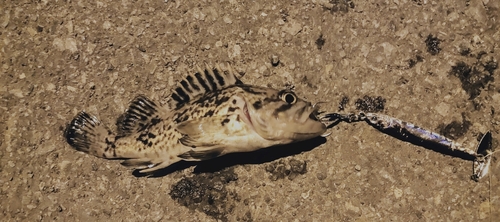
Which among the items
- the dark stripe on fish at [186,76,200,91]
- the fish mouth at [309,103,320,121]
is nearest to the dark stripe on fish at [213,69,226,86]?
the dark stripe on fish at [186,76,200,91]

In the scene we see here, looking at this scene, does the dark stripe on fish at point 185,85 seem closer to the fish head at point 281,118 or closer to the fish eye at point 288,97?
the fish head at point 281,118

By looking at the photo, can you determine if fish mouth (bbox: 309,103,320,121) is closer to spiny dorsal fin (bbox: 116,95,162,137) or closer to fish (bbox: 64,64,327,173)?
fish (bbox: 64,64,327,173)

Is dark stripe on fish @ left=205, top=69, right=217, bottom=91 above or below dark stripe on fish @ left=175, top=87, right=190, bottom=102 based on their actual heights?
above

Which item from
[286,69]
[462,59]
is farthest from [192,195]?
[462,59]

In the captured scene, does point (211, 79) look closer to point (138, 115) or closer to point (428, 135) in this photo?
point (138, 115)

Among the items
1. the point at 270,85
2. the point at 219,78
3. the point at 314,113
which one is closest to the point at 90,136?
the point at 219,78

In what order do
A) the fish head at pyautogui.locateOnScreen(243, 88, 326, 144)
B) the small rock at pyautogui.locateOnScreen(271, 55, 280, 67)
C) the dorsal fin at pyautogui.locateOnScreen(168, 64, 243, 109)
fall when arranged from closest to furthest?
the fish head at pyautogui.locateOnScreen(243, 88, 326, 144) → the dorsal fin at pyautogui.locateOnScreen(168, 64, 243, 109) → the small rock at pyautogui.locateOnScreen(271, 55, 280, 67)

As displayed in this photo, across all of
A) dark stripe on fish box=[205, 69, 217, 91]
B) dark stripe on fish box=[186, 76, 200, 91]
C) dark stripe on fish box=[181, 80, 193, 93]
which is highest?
dark stripe on fish box=[205, 69, 217, 91]
